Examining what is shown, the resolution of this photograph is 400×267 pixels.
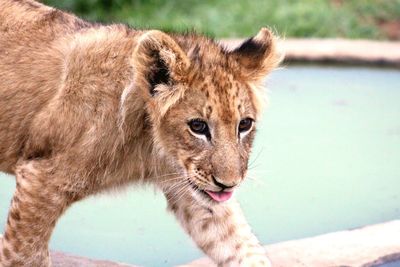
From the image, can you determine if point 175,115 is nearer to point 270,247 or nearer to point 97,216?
point 270,247

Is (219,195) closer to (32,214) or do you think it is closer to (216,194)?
(216,194)

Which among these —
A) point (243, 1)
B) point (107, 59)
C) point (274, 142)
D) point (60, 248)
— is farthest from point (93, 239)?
point (243, 1)

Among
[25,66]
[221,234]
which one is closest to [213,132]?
[221,234]

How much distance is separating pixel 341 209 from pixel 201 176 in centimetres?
190

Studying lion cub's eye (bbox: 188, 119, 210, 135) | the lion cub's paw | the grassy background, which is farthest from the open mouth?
the grassy background

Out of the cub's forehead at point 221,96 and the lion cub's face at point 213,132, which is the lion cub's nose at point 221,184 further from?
the cub's forehead at point 221,96

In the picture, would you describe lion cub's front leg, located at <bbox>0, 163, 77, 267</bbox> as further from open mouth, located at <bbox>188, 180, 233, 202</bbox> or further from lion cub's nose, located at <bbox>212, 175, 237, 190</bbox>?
lion cub's nose, located at <bbox>212, 175, 237, 190</bbox>

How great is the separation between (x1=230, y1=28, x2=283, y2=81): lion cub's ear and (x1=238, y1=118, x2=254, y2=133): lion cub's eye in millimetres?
182

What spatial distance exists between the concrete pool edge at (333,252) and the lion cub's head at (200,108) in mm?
678

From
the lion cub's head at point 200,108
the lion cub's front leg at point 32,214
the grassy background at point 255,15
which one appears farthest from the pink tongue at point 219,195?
the grassy background at point 255,15

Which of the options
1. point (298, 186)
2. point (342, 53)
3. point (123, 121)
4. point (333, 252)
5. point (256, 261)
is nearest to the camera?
point (123, 121)

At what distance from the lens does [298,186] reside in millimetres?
5918

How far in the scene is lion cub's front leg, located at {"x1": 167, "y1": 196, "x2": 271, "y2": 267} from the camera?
436 centimetres

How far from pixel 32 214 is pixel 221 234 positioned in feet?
2.54
